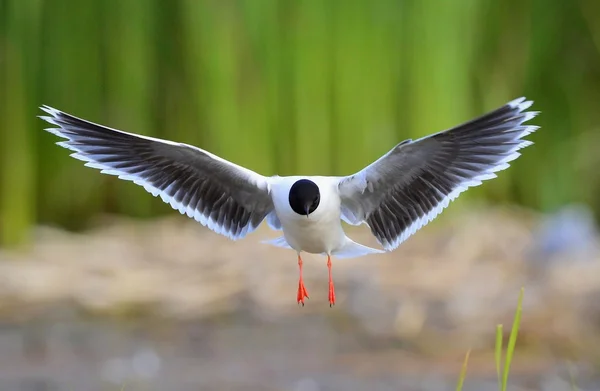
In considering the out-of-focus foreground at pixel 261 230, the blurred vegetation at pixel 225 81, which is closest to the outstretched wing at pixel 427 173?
the out-of-focus foreground at pixel 261 230

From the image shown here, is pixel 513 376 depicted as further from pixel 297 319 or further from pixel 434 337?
pixel 297 319

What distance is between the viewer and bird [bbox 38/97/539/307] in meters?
2.92

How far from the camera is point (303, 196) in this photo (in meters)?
2.73

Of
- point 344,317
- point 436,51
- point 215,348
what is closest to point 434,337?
point 344,317

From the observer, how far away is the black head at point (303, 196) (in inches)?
108

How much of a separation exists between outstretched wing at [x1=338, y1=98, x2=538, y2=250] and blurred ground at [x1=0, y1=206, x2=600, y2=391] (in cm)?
150

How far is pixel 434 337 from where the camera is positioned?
513 cm

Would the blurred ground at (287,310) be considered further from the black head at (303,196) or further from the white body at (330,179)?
the black head at (303,196)

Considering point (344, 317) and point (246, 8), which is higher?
point (246, 8)

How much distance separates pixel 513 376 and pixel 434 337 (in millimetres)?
511

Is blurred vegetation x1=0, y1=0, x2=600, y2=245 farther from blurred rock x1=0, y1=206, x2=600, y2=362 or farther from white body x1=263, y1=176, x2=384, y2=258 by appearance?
white body x1=263, y1=176, x2=384, y2=258

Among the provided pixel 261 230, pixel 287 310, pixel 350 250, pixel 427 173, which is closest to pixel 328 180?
pixel 350 250

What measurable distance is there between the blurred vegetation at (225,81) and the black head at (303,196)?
9.69 ft

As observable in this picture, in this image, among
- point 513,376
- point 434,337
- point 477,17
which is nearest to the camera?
point 513,376
